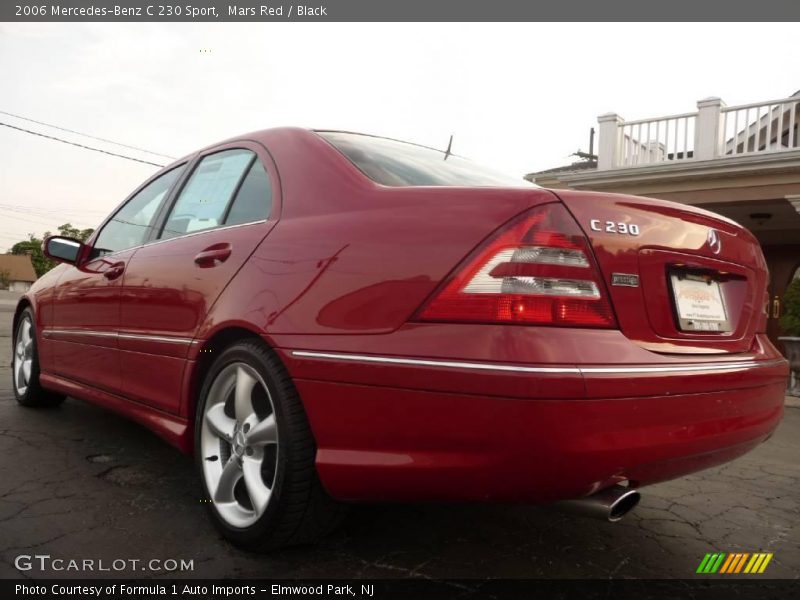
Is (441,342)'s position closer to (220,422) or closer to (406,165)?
(406,165)

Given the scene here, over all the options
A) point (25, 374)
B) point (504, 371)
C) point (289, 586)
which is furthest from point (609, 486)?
point (25, 374)

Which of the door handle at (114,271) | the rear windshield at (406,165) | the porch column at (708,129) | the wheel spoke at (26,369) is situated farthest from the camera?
the porch column at (708,129)

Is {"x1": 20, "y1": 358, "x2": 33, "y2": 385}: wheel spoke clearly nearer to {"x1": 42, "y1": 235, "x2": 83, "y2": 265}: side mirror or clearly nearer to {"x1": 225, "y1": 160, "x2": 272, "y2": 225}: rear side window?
{"x1": 42, "y1": 235, "x2": 83, "y2": 265}: side mirror

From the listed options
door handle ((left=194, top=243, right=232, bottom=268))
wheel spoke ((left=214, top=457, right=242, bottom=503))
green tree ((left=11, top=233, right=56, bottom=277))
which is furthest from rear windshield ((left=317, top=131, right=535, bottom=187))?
green tree ((left=11, top=233, right=56, bottom=277))

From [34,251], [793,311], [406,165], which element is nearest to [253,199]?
[406,165]

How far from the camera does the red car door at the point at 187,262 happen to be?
8.09 feet

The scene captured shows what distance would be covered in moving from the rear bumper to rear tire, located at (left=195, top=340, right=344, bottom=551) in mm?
84

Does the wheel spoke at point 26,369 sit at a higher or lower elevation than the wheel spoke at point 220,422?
lower

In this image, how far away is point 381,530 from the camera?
2457 mm

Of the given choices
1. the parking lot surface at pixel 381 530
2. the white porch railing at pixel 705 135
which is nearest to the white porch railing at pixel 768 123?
the white porch railing at pixel 705 135

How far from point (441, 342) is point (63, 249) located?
289 cm

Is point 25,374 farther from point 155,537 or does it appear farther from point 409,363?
point 409,363

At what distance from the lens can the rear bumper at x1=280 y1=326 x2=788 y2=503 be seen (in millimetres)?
1625

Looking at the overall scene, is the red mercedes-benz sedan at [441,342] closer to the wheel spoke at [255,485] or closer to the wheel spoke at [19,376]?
the wheel spoke at [255,485]
